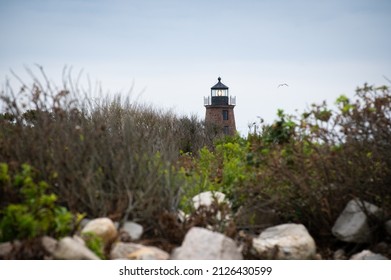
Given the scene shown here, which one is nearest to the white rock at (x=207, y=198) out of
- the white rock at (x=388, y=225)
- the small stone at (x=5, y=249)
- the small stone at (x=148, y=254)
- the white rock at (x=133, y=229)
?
the white rock at (x=133, y=229)

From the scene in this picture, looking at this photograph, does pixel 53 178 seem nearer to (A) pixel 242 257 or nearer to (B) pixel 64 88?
(B) pixel 64 88

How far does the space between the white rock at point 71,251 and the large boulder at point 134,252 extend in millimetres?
404

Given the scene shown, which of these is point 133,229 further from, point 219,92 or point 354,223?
point 219,92

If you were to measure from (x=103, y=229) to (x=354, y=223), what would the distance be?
2.96 meters

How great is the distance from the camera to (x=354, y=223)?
6020 millimetres

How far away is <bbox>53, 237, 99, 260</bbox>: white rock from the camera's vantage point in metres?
4.53

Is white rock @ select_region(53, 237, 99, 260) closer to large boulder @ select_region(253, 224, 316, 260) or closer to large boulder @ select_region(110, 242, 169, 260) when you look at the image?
large boulder @ select_region(110, 242, 169, 260)

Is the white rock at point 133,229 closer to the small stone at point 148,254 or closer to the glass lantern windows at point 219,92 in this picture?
the small stone at point 148,254

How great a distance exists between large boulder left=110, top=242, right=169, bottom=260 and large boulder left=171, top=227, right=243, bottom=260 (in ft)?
0.58

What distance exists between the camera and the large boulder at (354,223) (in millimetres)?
6000

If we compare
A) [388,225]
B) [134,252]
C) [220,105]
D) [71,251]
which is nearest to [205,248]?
[134,252]

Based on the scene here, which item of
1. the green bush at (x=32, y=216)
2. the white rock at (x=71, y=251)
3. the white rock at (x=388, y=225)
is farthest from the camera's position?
the white rock at (x=388, y=225)

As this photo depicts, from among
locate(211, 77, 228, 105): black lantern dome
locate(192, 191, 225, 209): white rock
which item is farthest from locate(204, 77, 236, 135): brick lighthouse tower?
locate(192, 191, 225, 209): white rock
